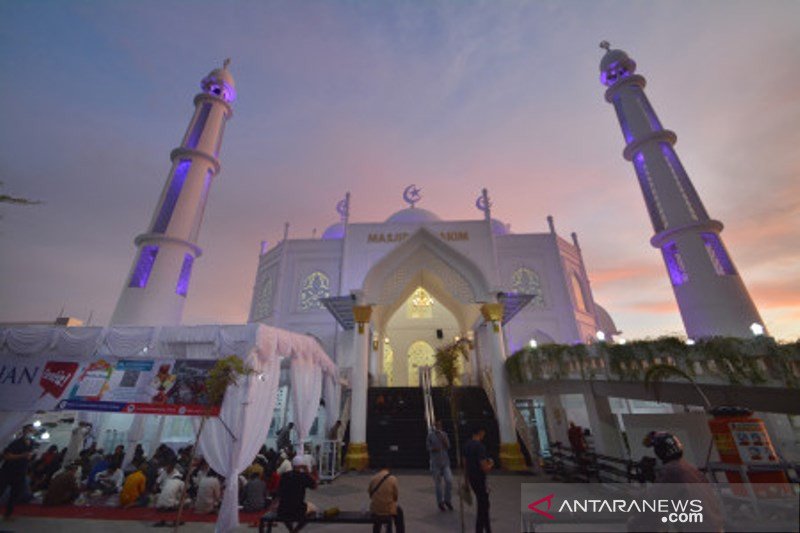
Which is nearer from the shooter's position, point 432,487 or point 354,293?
point 432,487

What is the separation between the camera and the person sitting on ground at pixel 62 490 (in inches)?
282

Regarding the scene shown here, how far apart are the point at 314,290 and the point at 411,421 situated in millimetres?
11787

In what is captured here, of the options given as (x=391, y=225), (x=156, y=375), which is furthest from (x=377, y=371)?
(x=156, y=375)

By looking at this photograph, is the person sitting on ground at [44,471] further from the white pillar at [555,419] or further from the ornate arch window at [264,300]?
the white pillar at [555,419]

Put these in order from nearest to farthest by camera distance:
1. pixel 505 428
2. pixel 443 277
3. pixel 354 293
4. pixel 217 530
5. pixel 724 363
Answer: pixel 217 530, pixel 724 363, pixel 505 428, pixel 354 293, pixel 443 277

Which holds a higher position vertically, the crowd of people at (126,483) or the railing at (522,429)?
the railing at (522,429)

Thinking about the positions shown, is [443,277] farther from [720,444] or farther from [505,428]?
[720,444]

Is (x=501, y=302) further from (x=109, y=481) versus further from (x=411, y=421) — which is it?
(x=109, y=481)

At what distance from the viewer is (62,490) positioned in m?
7.27

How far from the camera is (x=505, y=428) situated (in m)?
10.6

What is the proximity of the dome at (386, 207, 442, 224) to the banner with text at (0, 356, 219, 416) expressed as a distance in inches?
658

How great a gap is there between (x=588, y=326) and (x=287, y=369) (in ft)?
61.8

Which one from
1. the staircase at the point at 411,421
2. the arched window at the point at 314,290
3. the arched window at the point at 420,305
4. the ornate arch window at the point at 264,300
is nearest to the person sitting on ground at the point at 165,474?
the staircase at the point at 411,421

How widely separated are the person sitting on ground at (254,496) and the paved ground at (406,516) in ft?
2.54
